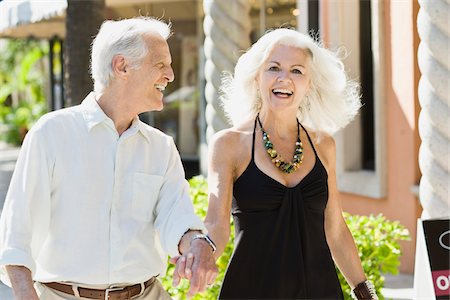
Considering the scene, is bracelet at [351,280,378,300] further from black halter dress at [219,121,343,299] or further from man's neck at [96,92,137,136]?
man's neck at [96,92,137,136]

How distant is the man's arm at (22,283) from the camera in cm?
259

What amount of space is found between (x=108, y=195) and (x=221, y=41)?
142 inches

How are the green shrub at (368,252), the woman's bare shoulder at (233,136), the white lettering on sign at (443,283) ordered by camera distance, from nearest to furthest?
the white lettering on sign at (443,283), the woman's bare shoulder at (233,136), the green shrub at (368,252)

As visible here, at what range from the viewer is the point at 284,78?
339 cm

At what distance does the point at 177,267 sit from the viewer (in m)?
2.64

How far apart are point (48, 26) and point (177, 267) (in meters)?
12.4

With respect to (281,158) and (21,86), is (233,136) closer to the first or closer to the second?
(281,158)

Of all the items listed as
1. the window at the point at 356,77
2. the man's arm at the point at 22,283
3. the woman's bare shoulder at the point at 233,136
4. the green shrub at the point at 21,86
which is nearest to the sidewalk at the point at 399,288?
the window at the point at 356,77

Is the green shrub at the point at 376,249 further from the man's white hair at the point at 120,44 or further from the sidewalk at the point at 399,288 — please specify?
the man's white hair at the point at 120,44

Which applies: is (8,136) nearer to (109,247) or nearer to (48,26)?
(48,26)

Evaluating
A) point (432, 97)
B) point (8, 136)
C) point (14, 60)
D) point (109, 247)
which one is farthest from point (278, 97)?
point (14, 60)

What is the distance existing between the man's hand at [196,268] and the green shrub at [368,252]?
2.01 meters

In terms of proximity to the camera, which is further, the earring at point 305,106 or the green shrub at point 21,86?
the green shrub at point 21,86

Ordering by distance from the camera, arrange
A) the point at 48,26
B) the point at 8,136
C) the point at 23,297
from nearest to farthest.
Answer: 1. the point at 23,297
2. the point at 48,26
3. the point at 8,136
